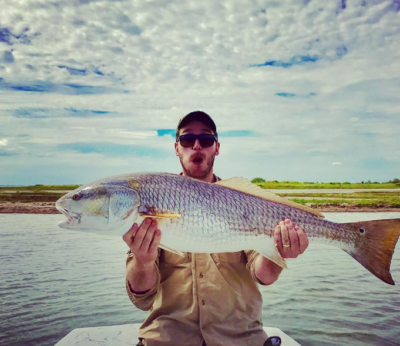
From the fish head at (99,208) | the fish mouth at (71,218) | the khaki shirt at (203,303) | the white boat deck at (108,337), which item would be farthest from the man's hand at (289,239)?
the white boat deck at (108,337)

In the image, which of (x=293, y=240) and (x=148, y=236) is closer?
(x=148, y=236)

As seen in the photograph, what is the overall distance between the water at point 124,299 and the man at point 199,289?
9.97 ft

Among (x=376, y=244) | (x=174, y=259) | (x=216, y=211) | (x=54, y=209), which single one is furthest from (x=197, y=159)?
(x=54, y=209)

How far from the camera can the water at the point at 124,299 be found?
5887 millimetres

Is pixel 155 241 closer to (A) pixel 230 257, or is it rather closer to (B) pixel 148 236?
(B) pixel 148 236

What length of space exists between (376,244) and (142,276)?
1.99m

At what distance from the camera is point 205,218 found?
2902 mm

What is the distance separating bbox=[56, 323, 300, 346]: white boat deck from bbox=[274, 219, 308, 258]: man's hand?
1.88m

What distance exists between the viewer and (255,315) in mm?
3201

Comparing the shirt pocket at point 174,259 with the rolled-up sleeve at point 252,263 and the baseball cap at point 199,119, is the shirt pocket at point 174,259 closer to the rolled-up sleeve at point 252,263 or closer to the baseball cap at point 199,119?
the rolled-up sleeve at point 252,263

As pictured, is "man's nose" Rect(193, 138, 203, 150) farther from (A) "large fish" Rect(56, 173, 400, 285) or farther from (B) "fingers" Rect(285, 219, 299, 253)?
(B) "fingers" Rect(285, 219, 299, 253)

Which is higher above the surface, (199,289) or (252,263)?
(252,263)

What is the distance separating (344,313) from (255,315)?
13.7 ft

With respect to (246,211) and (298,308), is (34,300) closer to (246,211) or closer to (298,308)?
(298,308)
